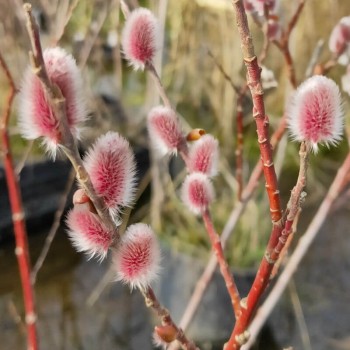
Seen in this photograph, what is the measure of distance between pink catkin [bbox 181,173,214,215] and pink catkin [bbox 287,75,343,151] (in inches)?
6.2

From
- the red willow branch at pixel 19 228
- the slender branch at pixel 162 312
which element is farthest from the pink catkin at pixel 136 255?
the red willow branch at pixel 19 228

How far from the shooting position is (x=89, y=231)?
1.29 feet

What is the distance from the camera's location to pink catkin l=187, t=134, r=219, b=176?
56cm

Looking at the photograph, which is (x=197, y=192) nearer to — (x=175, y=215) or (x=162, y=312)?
(x=162, y=312)

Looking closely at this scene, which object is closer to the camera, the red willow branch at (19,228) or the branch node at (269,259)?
the branch node at (269,259)

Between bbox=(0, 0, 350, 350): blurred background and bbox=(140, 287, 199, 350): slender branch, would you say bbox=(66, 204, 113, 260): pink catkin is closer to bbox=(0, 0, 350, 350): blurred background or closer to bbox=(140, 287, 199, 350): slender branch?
bbox=(140, 287, 199, 350): slender branch

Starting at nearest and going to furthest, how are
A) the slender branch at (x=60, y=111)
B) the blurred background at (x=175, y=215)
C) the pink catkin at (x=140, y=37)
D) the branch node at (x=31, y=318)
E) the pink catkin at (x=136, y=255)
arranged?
the slender branch at (x=60, y=111) → the pink catkin at (x=136, y=255) → the pink catkin at (x=140, y=37) → the branch node at (x=31, y=318) → the blurred background at (x=175, y=215)

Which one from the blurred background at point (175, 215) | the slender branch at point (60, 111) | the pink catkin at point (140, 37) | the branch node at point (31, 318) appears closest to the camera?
the slender branch at point (60, 111)

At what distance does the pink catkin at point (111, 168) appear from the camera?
369mm

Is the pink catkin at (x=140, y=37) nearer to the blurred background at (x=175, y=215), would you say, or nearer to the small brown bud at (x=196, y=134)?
the small brown bud at (x=196, y=134)

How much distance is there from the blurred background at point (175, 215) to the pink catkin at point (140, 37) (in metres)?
0.59

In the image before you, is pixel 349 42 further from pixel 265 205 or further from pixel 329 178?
pixel 329 178

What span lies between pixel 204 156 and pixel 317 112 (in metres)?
0.18

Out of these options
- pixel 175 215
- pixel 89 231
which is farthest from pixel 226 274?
pixel 175 215
